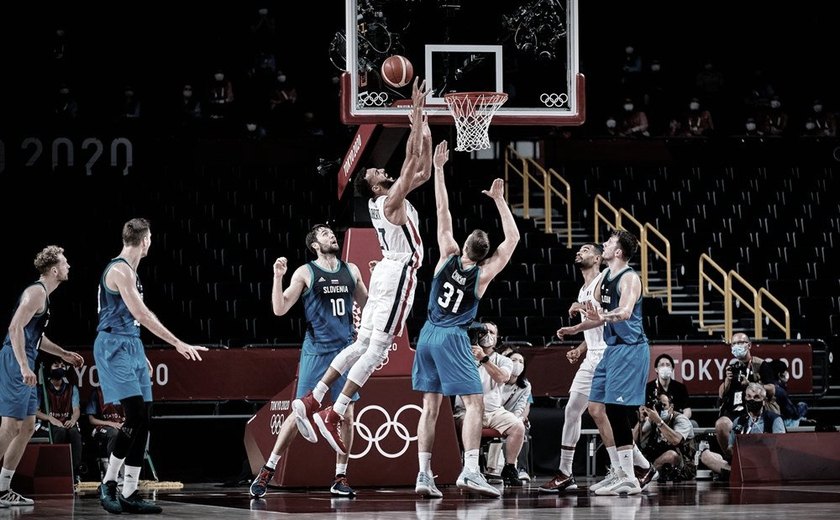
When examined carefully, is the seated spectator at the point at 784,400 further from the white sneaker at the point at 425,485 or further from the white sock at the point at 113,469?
the white sock at the point at 113,469

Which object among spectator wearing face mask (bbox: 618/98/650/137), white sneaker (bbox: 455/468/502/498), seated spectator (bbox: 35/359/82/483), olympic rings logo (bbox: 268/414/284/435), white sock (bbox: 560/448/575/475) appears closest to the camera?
white sneaker (bbox: 455/468/502/498)

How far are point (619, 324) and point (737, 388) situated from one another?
400 cm

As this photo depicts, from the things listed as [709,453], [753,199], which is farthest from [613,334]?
[753,199]

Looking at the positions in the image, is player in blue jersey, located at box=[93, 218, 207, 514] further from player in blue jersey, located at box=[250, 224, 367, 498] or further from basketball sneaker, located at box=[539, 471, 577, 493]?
basketball sneaker, located at box=[539, 471, 577, 493]

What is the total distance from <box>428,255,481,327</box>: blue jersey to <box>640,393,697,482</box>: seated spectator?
4190 millimetres

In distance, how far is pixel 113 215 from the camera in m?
21.7

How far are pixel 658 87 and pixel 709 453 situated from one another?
13955 millimetres

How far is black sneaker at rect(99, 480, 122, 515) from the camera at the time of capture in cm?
900

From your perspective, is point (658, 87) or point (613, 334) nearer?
point (613, 334)

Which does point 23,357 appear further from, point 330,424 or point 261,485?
point 330,424

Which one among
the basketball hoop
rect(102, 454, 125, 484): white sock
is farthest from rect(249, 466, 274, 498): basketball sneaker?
the basketball hoop

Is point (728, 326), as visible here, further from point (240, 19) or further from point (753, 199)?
point (240, 19)

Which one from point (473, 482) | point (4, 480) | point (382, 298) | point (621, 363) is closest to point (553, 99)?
point (621, 363)

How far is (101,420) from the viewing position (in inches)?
562
